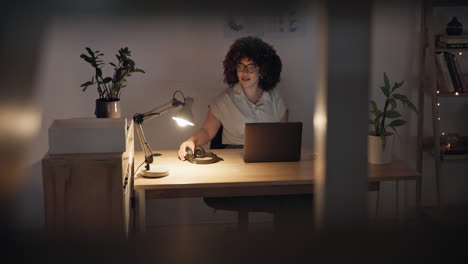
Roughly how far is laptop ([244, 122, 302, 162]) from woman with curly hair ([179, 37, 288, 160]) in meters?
0.78

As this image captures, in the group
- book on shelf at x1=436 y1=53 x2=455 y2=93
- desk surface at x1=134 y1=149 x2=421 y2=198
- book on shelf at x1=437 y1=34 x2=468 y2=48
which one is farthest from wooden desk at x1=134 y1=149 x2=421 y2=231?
book on shelf at x1=437 y1=34 x2=468 y2=48

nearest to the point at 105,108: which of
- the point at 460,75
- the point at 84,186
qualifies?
the point at 84,186

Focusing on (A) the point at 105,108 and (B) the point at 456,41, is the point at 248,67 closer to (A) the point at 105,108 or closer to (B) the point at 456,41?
(A) the point at 105,108

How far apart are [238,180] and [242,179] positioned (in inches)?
1.1

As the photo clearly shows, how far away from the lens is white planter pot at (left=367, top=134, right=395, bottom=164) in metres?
3.06

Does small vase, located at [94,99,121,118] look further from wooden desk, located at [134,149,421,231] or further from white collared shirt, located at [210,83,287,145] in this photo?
white collared shirt, located at [210,83,287,145]

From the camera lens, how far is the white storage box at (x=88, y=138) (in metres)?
2.33

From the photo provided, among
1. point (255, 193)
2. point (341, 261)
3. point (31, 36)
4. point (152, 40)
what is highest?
point (152, 40)

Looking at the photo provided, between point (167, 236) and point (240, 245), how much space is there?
1.4 inches

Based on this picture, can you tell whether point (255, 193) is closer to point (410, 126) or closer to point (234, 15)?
point (410, 126)

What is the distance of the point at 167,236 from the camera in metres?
0.25

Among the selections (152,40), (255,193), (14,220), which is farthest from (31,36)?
(152,40)

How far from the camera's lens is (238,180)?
281 cm

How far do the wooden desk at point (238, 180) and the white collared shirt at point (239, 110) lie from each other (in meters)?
0.81
